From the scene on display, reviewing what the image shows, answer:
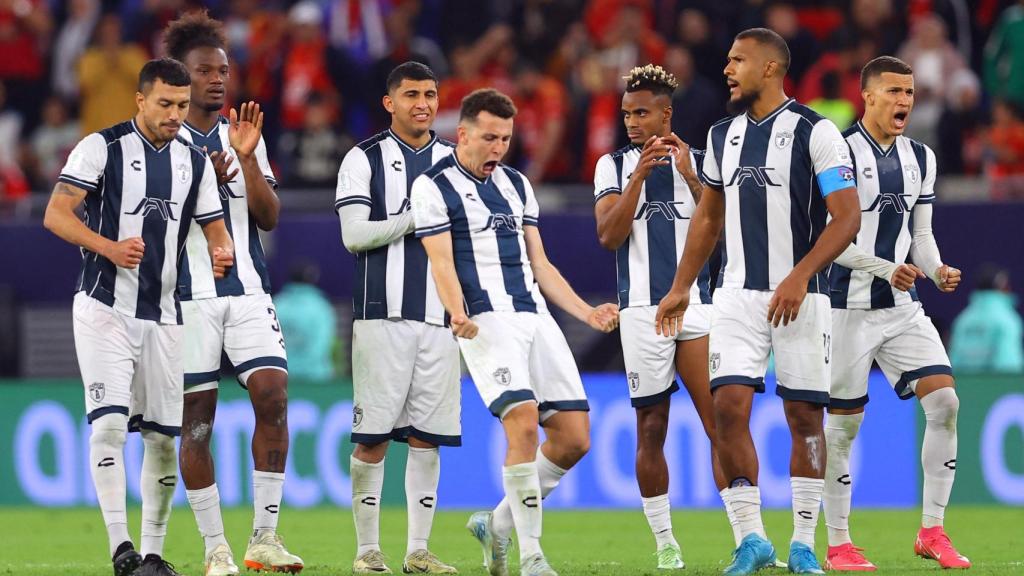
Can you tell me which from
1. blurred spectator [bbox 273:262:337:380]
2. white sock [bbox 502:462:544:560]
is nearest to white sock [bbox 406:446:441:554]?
white sock [bbox 502:462:544:560]

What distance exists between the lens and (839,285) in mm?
9414

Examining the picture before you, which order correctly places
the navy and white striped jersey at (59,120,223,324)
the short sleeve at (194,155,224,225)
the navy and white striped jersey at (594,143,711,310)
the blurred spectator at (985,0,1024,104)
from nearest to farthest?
the navy and white striped jersey at (59,120,223,324) < the short sleeve at (194,155,224,225) < the navy and white striped jersey at (594,143,711,310) < the blurred spectator at (985,0,1024,104)

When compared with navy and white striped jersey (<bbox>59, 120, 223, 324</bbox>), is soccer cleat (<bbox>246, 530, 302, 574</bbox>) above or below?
below

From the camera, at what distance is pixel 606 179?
31.8 feet

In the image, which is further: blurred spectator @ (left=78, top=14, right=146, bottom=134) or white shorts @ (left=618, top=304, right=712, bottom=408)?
blurred spectator @ (left=78, top=14, right=146, bottom=134)

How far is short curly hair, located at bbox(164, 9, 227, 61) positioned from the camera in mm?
9492

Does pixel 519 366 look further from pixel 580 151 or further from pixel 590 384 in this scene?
pixel 580 151

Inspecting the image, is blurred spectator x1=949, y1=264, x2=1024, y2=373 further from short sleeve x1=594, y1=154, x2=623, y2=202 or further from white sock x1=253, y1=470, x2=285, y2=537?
white sock x1=253, y1=470, x2=285, y2=537

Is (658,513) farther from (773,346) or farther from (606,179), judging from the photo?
(606,179)

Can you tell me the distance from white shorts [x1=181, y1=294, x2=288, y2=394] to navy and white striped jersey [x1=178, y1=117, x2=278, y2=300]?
68 mm

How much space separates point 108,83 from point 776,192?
36.2ft

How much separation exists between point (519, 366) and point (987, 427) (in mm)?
7051

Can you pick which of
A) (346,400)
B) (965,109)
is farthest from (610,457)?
(965,109)

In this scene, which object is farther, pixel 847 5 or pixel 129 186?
pixel 847 5
